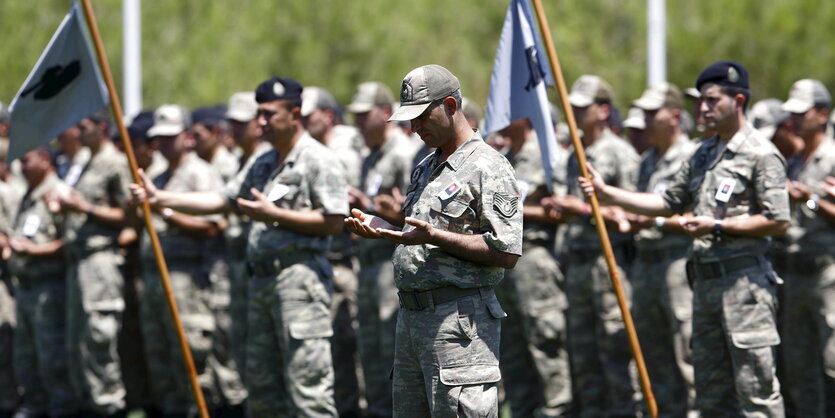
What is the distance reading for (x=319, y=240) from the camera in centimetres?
893

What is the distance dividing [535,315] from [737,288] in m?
2.51

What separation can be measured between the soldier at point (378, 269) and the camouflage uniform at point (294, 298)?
6.27 ft

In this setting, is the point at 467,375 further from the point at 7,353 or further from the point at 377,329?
the point at 7,353

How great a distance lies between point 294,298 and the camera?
28.8ft

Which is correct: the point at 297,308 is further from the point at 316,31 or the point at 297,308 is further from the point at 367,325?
the point at 316,31

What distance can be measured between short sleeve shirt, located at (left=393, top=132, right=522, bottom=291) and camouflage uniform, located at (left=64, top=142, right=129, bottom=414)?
16.2ft

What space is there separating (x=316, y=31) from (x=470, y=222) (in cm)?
2050

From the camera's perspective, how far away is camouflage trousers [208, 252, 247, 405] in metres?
11.6

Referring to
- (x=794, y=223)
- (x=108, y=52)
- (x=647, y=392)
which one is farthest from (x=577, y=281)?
(x=108, y=52)

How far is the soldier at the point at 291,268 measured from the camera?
28.7ft

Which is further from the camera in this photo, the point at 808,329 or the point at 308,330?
the point at 808,329

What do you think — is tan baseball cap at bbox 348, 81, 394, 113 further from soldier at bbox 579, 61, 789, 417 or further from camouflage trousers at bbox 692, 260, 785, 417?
camouflage trousers at bbox 692, 260, 785, 417

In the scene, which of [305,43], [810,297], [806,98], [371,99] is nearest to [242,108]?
[371,99]

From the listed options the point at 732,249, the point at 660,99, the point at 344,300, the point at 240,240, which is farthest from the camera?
the point at 344,300
